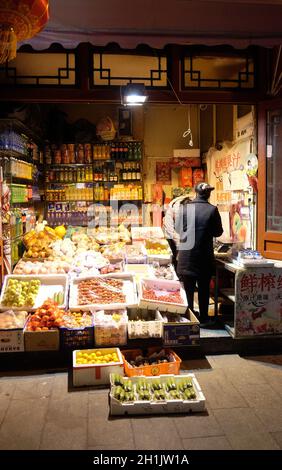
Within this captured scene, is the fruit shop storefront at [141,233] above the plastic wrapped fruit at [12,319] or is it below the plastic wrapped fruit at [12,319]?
above

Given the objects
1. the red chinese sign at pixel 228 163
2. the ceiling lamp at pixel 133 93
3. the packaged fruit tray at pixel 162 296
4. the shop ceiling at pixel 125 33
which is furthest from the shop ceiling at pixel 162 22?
the red chinese sign at pixel 228 163

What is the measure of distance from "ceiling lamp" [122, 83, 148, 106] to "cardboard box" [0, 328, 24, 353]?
10.8ft

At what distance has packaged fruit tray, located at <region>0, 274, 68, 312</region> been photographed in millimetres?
5561

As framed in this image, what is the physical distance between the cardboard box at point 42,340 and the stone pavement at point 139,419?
1.08 feet

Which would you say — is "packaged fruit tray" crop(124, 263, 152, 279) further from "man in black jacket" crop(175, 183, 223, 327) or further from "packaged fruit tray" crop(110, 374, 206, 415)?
"packaged fruit tray" crop(110, 374, 206, 415)

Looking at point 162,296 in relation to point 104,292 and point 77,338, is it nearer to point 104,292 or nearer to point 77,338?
point 104,292

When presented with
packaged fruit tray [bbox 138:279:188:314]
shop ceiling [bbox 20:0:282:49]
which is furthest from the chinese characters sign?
shop ceiling [bbox 20:0:282:49]

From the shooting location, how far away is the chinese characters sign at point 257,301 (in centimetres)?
546

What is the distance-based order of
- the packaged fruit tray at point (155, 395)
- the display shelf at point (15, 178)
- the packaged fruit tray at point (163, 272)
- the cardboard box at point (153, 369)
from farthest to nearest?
the display shelf at point (15, 178) < the packaged fruit tray at point (163, 272) < the cardboard box at point (153, 369) < the packaged fruit tray at point (155, 395)

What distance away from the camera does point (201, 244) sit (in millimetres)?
5980

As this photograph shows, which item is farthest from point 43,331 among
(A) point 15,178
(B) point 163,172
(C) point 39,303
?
(B) point 163,172

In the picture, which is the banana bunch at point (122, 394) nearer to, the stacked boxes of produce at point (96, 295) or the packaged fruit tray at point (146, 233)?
the stacked boxes of produce at point (96, 295)

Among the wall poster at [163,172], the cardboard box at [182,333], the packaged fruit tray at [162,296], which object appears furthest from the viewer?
the wall poster at [163,172]

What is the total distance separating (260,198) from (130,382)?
3.25 m
